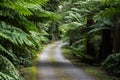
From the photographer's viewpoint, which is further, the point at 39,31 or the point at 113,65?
the point at 39,31

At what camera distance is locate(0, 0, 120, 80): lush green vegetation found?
7500 millimetres

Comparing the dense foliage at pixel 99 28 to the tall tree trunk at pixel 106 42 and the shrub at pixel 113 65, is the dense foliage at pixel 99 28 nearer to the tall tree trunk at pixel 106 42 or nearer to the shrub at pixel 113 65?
the tall tree trunk at pixel 106 42

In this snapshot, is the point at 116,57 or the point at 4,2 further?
the point at 116,57

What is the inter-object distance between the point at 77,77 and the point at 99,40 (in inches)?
337

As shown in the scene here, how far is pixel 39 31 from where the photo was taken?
17.0 metres

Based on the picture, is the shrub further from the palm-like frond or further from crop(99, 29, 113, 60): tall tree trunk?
the palm-like frond

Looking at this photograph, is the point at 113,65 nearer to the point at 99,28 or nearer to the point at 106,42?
the point at 99,28

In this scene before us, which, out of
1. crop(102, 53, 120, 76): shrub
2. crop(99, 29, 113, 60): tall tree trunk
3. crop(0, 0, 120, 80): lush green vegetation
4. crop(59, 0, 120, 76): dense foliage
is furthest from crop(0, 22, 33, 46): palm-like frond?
crop(99, 29, 113, 60): tall tree trunk

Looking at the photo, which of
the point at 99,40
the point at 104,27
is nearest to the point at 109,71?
the point at 104,27

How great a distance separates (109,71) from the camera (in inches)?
624

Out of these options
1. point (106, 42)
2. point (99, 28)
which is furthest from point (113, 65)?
point (106, 42)

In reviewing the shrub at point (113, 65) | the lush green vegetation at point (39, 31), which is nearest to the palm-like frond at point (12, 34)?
the lush green vegetation at point (39, 31)

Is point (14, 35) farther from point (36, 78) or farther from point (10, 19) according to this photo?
point (36, 78)

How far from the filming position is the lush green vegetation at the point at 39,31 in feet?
24.6
